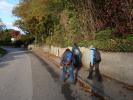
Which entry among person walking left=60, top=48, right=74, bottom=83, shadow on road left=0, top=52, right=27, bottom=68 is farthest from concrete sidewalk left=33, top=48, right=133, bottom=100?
shadow on road left=0, top=52, right=27, bottom=68

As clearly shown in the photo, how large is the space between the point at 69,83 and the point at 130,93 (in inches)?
161

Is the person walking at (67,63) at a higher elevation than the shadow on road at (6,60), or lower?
higher

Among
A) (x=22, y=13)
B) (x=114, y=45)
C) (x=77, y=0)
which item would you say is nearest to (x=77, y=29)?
(x=77, y=0)

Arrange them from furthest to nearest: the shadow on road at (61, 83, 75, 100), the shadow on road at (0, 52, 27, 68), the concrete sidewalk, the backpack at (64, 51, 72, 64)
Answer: the shadow on road at (0, 52, 27, 68) < the backpack at (64, 51, 72, 64) < the shadow on road at (61, 83, 75, 100) < the concrete sidewalk

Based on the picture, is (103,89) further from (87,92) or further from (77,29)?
(77,29)

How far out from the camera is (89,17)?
20438 millimetres

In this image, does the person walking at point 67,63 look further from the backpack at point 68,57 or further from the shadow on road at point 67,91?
the shadow on road at point 67,91

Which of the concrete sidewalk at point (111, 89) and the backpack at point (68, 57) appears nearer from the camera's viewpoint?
the concrete sidewalk at point (111, 89)

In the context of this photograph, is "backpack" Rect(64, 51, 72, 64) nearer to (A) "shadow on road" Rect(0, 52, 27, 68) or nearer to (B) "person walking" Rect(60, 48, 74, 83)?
(B) "person walking" Rect(60, 48, 74, 83)

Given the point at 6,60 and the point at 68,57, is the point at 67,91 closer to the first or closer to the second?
the point at 68,57

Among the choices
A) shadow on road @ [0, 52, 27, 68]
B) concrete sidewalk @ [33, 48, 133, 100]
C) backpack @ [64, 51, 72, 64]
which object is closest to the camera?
concrete sidewalk @ [33, 48, 133, 100]

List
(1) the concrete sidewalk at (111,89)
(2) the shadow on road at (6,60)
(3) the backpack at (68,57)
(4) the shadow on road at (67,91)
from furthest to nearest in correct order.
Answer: (2) the shadow on road at (6,60) → (3) the backpack at (68,57) → (4) the shadow on road at (67,91) → (1) the concrete sidewalk at (111,89)

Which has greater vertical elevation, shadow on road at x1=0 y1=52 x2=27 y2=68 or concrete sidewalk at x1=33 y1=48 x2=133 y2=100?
concrete sidewalk at x1=33 y1=48 x2=133 y2=100

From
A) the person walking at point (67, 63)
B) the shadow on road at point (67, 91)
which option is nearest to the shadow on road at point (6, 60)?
the person walking at point (67, 63)
